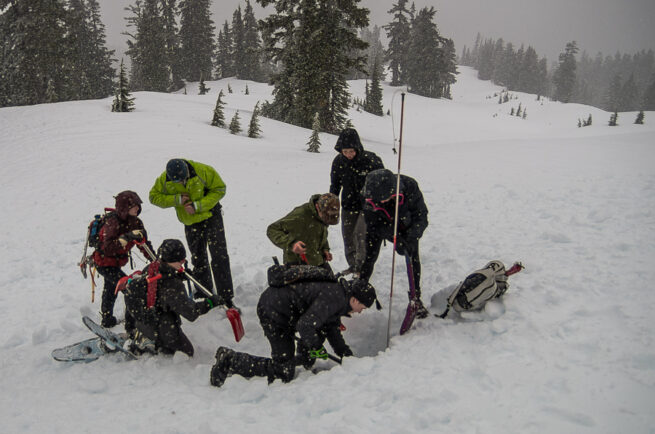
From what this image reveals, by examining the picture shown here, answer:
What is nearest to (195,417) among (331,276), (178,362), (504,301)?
(178,362)

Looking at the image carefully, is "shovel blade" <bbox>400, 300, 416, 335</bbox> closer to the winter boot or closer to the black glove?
the black glove

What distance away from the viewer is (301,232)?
15.5 feet

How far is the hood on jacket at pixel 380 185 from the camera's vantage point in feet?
14.6

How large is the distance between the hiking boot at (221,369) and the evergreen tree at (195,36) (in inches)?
2266

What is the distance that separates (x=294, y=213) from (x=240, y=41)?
203 feet

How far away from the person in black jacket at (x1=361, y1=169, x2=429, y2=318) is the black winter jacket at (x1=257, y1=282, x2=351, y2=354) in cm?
121

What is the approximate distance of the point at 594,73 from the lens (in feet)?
393

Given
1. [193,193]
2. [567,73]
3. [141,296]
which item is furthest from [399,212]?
[567,73]

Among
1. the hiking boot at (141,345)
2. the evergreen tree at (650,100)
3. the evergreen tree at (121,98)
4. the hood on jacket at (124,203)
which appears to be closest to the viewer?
the hiking boot at (141,345)

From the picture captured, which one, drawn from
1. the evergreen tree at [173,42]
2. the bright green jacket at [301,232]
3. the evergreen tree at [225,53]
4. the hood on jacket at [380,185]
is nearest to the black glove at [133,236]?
the bright green jacket at [301,232]

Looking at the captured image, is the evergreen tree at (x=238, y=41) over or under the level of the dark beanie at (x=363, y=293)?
over

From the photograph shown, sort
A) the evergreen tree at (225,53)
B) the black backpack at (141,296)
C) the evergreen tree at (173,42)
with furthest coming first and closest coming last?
the evergreen tree at (225,53) → the evergreen tree at (173,42) → the black backpack at (141,296)

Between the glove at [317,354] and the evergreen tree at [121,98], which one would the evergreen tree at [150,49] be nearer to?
the evergreen tree at [121,98]

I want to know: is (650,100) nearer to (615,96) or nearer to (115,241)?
(615,96)
